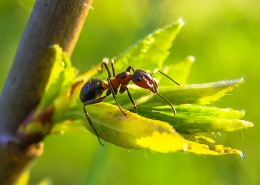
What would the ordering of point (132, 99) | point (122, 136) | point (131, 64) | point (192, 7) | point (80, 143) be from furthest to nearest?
point (192, 7)
point (80, 143)
point (131, 64)
point (132, 99)
point (122, 136)

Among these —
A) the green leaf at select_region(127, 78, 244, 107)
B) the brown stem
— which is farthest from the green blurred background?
the green leaf at select_region(127, 78, 244, 107)

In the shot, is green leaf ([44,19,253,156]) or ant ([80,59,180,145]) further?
ant ([80,59,180,145])

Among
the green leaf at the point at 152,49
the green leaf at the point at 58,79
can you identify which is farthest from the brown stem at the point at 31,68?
the green leaf at the point at 152,49

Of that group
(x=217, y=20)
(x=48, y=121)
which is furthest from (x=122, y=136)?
(x=217, y=20)

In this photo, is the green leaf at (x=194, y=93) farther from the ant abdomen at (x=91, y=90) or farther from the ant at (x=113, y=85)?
the ant abdomen at (x=91, y=90)

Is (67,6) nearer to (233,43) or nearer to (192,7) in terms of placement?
(233,43)

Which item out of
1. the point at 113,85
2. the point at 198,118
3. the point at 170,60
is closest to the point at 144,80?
the point at 113,85

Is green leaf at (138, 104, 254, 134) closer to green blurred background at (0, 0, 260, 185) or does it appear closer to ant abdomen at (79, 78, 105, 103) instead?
ant abdomen at (79, 78, 105, 103)
